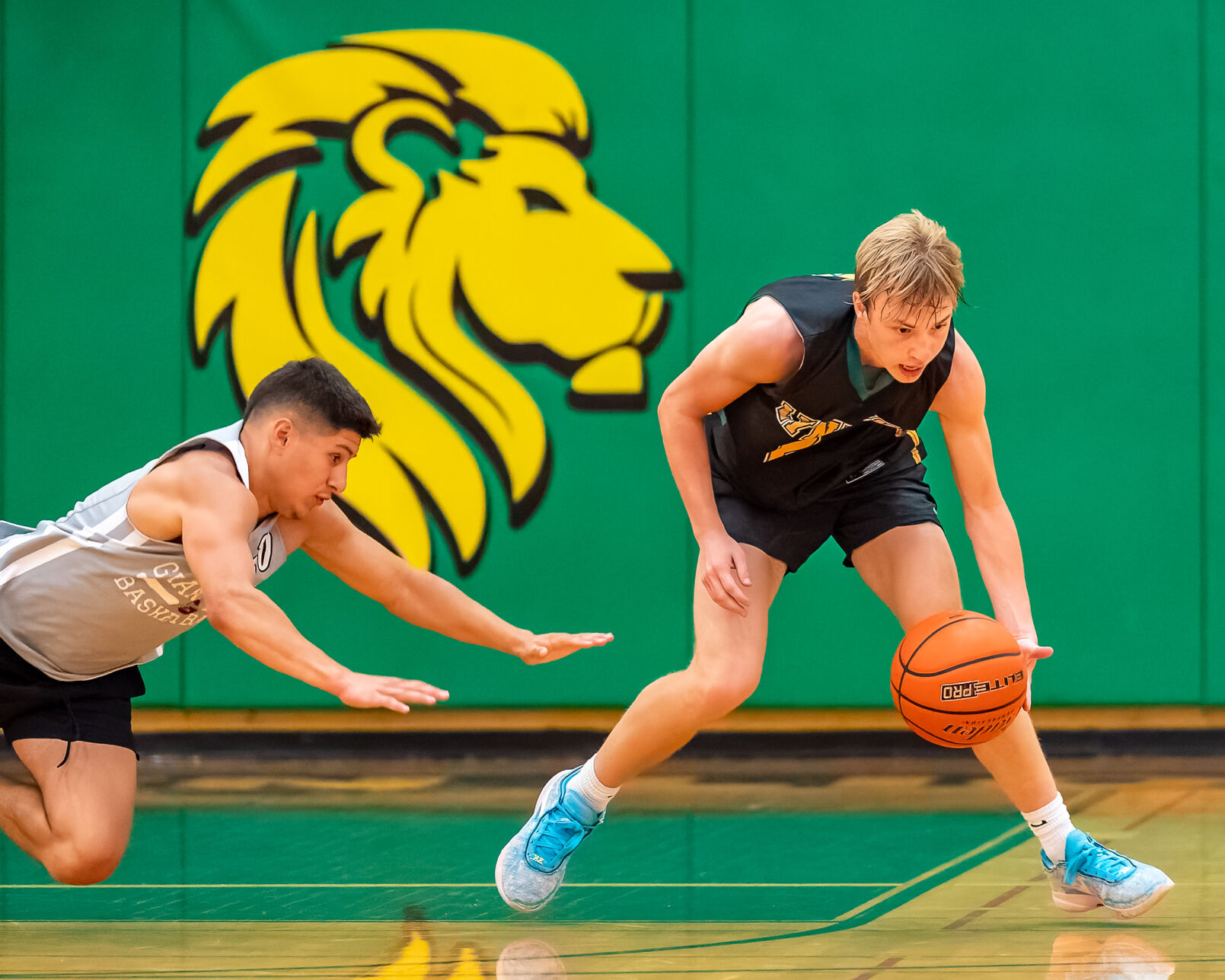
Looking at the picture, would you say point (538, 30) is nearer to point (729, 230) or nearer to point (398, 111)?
point (398, 111)

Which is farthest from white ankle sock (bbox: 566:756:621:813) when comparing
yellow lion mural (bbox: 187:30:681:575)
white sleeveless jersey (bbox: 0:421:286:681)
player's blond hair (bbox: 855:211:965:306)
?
→ yellow lion mural (bbox: 187:30:681:575)

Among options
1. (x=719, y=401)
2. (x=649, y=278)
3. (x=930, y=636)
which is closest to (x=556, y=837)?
(x=930, y=636)

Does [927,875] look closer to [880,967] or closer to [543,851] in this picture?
[880,967]

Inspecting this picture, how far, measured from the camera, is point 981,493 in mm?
3174

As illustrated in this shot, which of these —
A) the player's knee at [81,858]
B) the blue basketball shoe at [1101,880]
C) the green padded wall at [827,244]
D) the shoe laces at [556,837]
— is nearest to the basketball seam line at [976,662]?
the blue basketball shoe at [1101,880]

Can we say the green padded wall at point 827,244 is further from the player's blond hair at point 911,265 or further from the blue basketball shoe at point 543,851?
the player's blond hair at point 911,265

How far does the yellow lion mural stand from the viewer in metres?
5.96

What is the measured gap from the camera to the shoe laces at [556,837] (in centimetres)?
322

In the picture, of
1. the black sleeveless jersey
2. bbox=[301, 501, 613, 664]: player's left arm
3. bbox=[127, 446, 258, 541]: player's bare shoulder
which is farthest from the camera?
bbox=[301, 501, 613, 664]: player's left arm

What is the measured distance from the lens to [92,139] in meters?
6.03

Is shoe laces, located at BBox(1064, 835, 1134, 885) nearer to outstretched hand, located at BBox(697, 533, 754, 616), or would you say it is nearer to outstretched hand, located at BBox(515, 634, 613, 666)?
outstretched hand, located at BBox(697, 533, 754, 616)

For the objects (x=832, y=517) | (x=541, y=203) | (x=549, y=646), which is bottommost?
(x=549, y=646)

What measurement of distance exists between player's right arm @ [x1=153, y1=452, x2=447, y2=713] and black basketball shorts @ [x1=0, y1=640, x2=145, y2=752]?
608 millimetres

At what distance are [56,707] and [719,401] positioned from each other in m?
1.66
